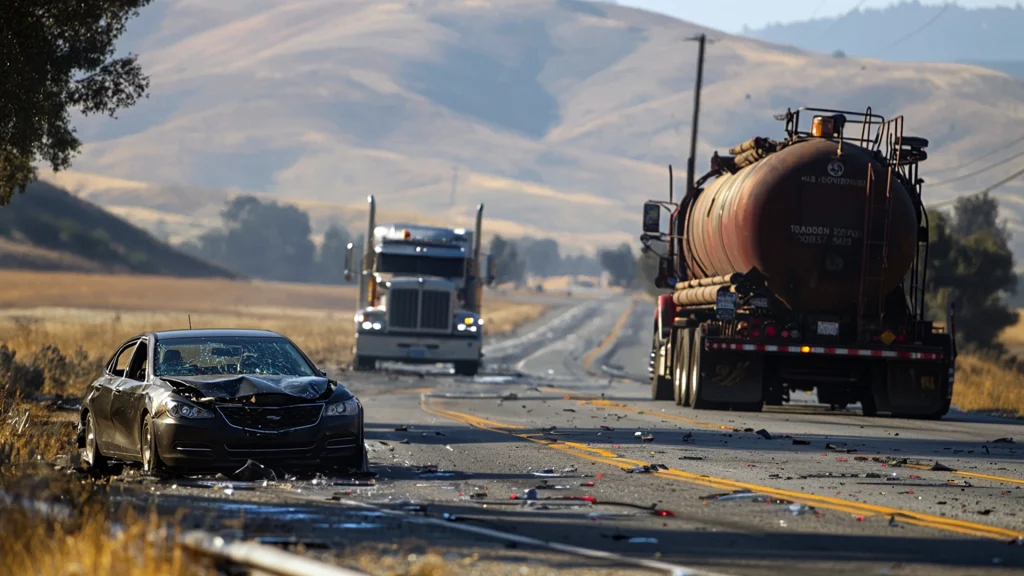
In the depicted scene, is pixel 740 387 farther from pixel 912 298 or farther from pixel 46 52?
pixel 46 52

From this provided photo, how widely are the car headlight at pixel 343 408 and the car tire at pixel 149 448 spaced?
1.44 metres

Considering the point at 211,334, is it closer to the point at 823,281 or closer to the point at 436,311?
the point at 823,281

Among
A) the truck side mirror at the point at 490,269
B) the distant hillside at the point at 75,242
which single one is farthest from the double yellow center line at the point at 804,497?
the distant hillside at the point at 75,242

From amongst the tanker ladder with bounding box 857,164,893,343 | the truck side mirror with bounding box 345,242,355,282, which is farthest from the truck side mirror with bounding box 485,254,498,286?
the tanker ladder with bounding box 857,164,893,343

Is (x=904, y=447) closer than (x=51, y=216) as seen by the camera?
Yes

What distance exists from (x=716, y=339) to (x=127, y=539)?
1594 cm

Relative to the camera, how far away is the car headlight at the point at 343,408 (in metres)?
12.8

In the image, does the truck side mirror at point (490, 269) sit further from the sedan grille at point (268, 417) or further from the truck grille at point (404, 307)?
the sedan grille at point (268, 417)

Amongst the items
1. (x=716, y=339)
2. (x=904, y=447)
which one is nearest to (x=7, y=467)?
(x=904, y=447)

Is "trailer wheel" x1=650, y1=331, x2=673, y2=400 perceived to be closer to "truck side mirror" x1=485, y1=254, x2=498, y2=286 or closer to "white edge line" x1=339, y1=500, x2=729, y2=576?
"truck side mirror" x1=485, y1=254, x2=498, y2=286

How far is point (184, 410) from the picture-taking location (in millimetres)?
12391

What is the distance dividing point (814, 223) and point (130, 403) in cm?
1169

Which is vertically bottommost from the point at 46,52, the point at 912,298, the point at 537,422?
the point at 537,422

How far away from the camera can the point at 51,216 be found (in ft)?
385
